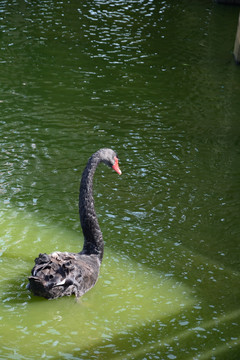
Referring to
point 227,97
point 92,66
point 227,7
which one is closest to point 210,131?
point 227,97

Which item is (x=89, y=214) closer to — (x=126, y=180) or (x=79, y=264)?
(x=79, y=264)

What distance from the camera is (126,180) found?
17.6ft

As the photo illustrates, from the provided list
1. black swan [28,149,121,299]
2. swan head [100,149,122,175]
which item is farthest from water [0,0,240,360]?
swan head [100,149,122,175]

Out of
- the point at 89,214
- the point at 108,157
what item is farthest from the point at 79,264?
the point at 108,157

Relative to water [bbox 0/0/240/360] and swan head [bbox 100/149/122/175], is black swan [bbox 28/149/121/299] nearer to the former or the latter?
swan head [bbox 100/149/122/175]

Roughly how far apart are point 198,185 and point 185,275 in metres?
1.38

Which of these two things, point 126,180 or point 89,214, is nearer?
point 89,214

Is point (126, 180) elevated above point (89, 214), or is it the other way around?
point (89, 214)

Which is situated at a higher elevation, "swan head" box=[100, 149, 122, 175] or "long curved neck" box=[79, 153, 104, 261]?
"swan head" box=[100, 149, 122, 175]

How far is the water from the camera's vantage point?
3.60 metres

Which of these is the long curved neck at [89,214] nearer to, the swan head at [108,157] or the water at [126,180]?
the swan head at [108,157]

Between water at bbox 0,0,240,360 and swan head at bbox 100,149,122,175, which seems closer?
water at bbox 0,0,240,360

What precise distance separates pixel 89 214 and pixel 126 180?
4.43 feet

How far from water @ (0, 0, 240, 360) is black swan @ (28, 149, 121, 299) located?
113mm
